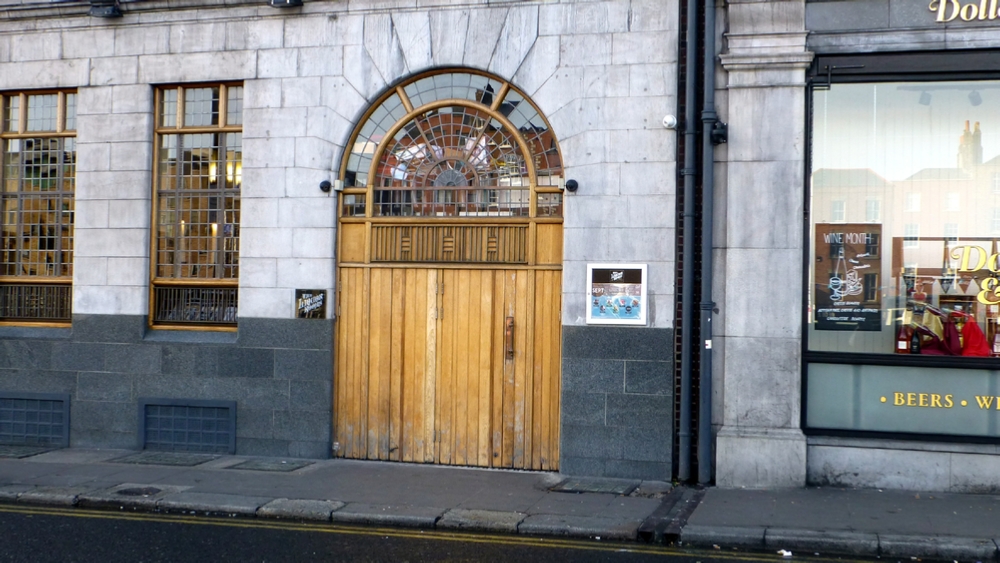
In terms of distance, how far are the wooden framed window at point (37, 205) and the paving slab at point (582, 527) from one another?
749cm

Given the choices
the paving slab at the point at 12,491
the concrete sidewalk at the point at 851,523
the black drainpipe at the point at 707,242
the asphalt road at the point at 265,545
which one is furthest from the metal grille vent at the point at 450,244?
Result: the paving slab at the point at 12,491

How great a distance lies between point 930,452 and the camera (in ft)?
31.2

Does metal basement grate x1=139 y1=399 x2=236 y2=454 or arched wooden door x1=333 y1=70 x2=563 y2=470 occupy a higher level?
arched wooden door x1=333 y1=70 x2=563 y2=470

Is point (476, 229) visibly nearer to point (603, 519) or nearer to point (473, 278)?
point (473, 278)

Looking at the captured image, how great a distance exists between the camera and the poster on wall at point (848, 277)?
987 cm

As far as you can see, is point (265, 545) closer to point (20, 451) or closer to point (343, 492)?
point (343, 492)

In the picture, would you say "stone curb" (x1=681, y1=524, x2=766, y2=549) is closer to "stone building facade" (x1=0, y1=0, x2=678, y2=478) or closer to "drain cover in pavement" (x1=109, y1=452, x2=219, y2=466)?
"stone building facade" (x1=0, y1=0, x2=678, y2=478)

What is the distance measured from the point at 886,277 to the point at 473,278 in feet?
14.8

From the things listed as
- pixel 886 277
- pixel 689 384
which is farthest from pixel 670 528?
pixel 886 277

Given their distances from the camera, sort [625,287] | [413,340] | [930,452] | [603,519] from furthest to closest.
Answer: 1. [413,340]
2. [625,287]
3. [930,452]
4. [603,519]

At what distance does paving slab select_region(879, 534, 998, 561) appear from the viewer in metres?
7.39

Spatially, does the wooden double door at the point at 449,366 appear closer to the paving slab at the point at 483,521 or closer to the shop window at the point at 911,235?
the paving slab at the point at 483,521

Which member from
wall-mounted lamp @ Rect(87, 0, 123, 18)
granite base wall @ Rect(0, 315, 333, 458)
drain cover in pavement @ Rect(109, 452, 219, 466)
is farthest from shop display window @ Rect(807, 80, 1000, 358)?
wall-mounted lamp @ Rect(87, 0, 123, 18)

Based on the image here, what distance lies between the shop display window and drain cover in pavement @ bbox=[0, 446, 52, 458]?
942 cm
